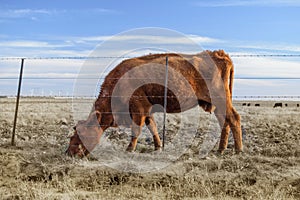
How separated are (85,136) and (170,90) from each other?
2.44 metres

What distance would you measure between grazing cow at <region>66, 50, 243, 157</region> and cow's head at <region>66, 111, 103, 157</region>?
0.35m

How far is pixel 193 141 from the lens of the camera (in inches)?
407

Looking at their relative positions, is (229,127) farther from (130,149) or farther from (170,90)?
(130,149)

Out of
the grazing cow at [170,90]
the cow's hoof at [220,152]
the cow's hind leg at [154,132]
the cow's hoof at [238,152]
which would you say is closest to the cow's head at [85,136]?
the grazing cow at [170,90]

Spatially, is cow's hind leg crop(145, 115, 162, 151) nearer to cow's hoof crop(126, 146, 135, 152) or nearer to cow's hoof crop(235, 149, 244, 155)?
cow's hoof crop(126, 146, 135, 152)

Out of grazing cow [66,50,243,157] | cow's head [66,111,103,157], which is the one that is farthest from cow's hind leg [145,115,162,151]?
cow's head [66,111,103,157]

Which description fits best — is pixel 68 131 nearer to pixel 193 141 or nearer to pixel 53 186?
pixel 193 141

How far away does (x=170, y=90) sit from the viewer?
380 inches

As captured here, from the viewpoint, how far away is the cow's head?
826cm

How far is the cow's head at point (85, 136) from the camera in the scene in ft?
27.1

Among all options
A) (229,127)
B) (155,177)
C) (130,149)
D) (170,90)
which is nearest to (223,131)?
(229,127)

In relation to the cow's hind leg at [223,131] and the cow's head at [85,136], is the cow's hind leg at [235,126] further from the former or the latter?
the cow's head at [85,136]

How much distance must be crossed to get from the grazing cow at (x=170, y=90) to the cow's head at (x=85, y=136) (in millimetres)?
347

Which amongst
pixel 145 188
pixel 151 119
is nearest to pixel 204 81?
pixel 151 119
